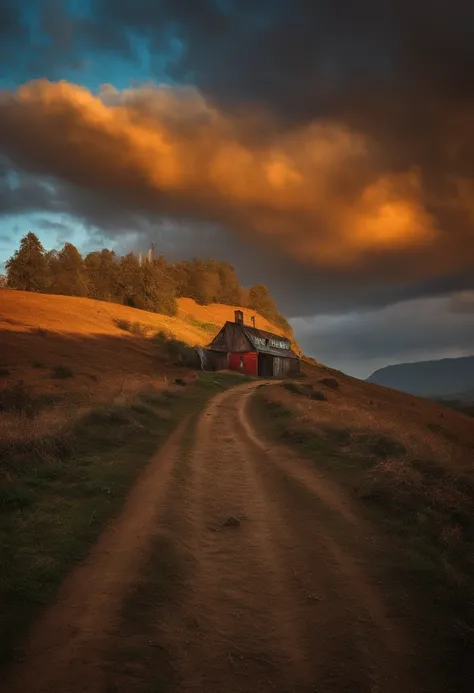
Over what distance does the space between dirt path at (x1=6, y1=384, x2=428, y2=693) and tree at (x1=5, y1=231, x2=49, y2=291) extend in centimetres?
6446

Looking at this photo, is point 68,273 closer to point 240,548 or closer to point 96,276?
point 96,276

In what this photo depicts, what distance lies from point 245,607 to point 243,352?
47610 mm

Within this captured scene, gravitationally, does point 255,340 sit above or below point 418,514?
above

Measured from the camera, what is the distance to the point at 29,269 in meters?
64.9

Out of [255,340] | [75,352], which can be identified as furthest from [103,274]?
[75,352]

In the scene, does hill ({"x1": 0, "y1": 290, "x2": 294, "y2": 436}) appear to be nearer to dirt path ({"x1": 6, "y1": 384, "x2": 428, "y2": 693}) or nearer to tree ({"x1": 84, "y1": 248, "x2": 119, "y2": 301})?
dirt path ({"x1": 6, "y1": 384, "x2": 428, "y2": 693})

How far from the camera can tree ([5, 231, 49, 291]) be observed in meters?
62.9

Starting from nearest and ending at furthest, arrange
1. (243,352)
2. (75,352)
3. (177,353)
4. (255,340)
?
1. (75,352)
2. (177,353)
3. (243,352)
4. (255,340)

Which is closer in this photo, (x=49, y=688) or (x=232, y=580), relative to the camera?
(x=49, y=688)

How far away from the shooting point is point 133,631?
4.52 m

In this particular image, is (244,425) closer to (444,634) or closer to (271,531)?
(271,531)

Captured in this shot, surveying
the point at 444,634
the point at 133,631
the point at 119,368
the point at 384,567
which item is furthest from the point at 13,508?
the point at 119,368

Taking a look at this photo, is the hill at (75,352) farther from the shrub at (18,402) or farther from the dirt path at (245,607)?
the dirt path at (245,607)

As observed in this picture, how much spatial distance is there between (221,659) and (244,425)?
46.6 ft
